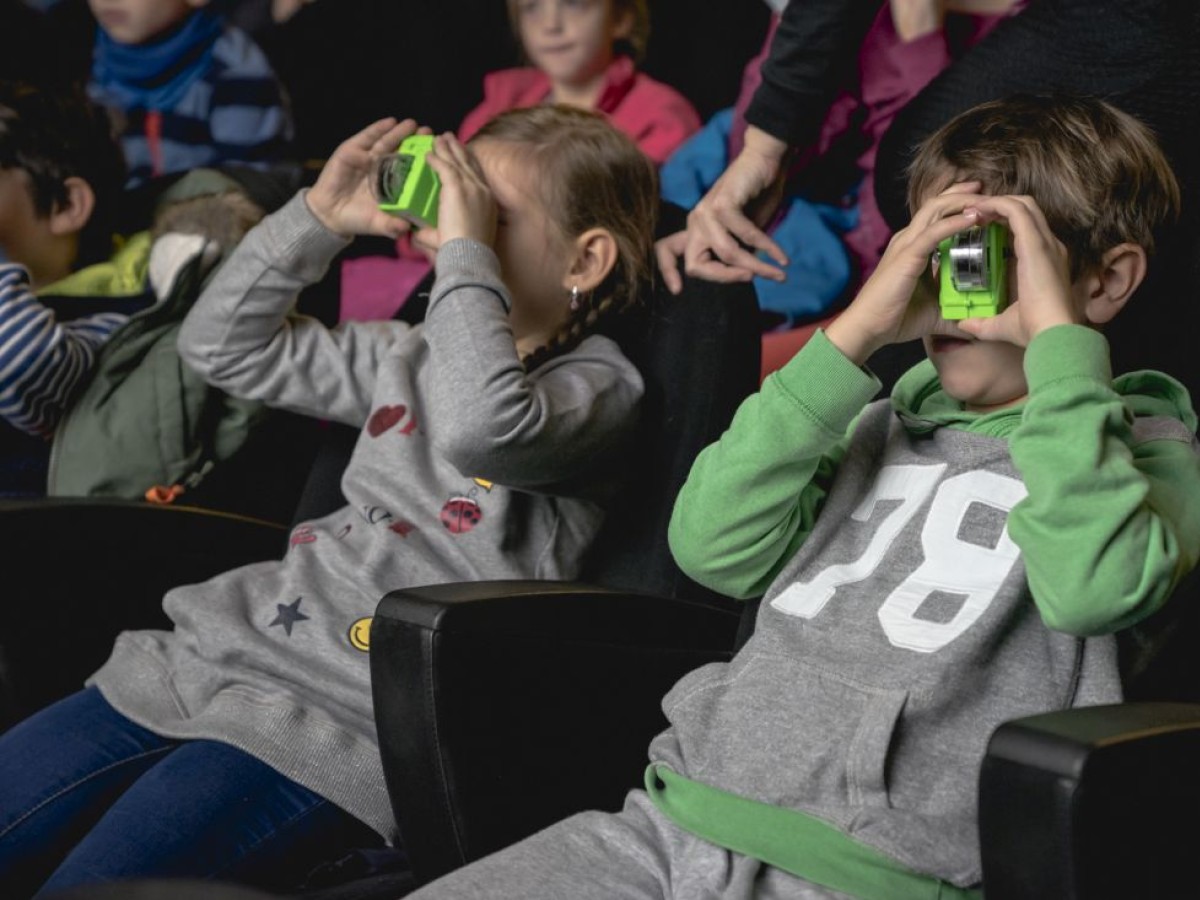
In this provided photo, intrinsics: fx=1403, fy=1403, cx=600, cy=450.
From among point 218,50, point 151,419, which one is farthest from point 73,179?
point 218,50

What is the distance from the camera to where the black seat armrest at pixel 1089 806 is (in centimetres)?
77

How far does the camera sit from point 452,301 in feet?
4.59

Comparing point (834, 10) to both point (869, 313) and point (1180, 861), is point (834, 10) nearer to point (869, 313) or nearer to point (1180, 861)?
point (869, 313)

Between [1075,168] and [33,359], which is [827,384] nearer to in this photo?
[1075,168]

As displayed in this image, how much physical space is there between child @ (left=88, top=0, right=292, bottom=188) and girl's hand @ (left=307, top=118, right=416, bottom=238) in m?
0.95

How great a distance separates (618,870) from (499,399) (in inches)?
18.9

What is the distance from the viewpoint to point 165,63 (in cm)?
273

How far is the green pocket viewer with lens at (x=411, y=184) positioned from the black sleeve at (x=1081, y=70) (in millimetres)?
477

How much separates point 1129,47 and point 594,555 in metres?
0.74

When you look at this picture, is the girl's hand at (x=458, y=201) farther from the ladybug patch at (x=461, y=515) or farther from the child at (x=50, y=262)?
the child at (x=50, y=262)

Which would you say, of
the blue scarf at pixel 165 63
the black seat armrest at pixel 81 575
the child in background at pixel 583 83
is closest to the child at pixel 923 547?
the black seat armrest at pixel 81 575

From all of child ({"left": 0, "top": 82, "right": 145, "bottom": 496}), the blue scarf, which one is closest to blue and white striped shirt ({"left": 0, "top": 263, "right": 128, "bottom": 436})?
child ({"left": 0, "top": 82, "right": 145, "bottom": 496})

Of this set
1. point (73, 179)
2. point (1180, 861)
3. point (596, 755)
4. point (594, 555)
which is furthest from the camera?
point (73, 179)

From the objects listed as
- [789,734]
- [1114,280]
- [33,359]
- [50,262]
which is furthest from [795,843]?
[50,262]
